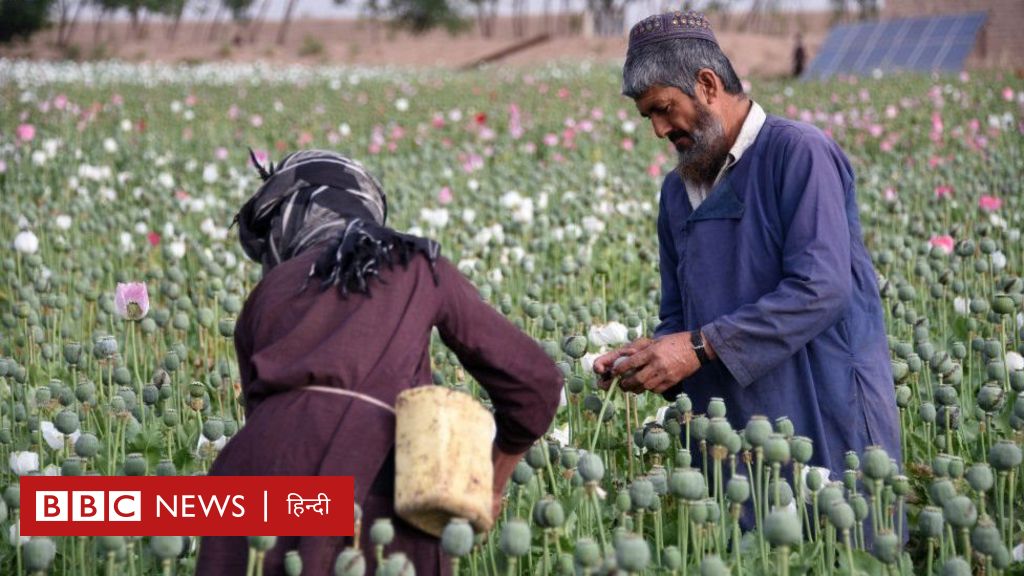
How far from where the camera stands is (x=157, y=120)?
41.7 ft

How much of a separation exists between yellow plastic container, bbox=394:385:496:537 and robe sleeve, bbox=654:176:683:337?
1.23m

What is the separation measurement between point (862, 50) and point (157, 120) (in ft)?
45.1

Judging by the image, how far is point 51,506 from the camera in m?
2.37

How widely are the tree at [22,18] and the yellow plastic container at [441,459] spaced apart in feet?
139

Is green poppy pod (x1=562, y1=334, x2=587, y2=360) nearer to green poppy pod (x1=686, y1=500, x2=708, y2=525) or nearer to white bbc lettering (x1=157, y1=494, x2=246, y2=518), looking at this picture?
green poppy pod (x1=686, y1=500, x2=708, y2=525)

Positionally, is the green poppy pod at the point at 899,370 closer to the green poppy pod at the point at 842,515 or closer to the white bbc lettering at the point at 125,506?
the green poppy pod at the point at 842,515

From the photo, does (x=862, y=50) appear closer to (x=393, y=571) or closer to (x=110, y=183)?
(x=110, y=183)

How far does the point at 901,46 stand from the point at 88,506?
2093 centimetres

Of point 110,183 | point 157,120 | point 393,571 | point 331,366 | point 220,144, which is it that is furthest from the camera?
point 157,120

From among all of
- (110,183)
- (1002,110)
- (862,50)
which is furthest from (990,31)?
(110,183)

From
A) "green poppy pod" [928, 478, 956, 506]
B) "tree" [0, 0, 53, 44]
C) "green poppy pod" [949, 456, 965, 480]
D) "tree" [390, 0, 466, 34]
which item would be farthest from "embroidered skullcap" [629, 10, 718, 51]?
"tree" [390, 0, 466, 34]

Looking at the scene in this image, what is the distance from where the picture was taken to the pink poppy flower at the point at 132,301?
3496 mm

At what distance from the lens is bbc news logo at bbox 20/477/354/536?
1.92 meters

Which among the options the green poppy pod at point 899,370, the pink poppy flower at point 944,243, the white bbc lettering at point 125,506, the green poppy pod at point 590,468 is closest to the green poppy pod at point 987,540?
the green poppy pod at point 590,468
